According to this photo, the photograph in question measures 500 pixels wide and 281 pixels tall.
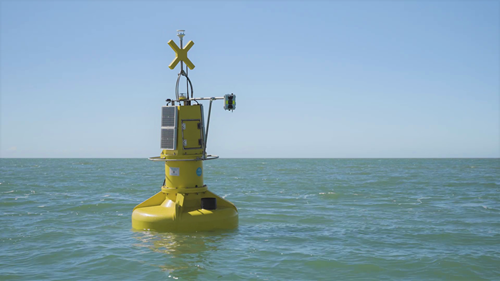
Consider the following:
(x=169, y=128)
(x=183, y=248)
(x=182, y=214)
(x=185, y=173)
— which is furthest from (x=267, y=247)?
(x=169, y=128)

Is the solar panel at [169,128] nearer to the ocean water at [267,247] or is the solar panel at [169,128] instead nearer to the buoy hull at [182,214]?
the buoy hull at [182,214]

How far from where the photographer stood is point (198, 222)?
39.4 feet

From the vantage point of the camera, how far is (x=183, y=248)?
10711mm

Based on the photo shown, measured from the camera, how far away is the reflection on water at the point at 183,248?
30.3 ft

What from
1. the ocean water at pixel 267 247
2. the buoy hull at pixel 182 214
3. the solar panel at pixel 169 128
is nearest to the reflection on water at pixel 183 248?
the ocean water at pixel 267 247

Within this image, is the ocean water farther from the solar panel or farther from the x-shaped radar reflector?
the x-shaped radar reflector

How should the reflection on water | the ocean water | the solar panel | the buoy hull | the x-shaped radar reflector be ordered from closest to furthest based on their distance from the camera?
the ocean water
the reflection on water
the buoy hull
the solar panel
the x-shaped radar reflector

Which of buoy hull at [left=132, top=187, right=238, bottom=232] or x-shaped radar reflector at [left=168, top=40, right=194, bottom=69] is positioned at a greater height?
x-shaped radar reflector at [left=168, top=40, right=194, bottom=69]

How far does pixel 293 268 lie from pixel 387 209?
1095 centimetres

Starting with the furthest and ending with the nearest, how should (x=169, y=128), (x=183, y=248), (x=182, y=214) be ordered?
(x=169, y=128)
(x=182, y=214)
(x=183, y=248)

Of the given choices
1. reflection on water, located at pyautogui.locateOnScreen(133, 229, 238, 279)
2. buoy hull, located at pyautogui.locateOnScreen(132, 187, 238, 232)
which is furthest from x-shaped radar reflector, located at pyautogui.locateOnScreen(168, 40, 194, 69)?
reflection on water, located at pyautogui.locateOnScreen(133, 229, 238, 279)

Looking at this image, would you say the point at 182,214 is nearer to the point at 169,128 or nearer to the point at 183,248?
the point at 183,248

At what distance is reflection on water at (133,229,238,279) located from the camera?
924 centimetres

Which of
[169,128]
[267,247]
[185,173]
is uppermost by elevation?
[169,128]
